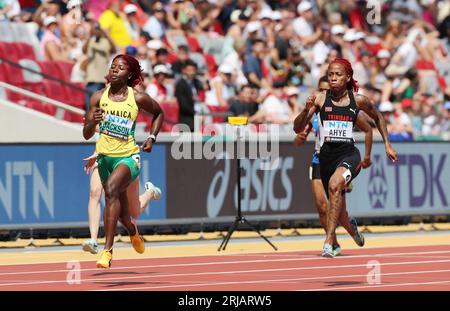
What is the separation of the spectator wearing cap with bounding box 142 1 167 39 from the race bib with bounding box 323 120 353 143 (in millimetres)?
10644

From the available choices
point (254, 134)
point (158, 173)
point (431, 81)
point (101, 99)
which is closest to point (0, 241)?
point (158, 173)

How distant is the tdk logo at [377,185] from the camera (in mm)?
23172

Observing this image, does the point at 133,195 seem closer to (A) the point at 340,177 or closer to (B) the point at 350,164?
(A) the point at 340,177

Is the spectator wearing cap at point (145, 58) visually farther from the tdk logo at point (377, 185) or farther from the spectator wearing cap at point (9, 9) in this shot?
A: the tdk logo at point (377, 185)

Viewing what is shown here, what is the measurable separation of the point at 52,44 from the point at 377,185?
19.8ft

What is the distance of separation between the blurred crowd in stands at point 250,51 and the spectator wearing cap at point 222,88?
0.06 feet

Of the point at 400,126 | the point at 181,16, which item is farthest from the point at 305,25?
the point at 400,126

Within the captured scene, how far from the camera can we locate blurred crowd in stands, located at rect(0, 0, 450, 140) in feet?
79.6

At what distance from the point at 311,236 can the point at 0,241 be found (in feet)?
16.1

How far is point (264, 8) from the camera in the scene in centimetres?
3003

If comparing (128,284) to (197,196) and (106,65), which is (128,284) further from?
(106,65)

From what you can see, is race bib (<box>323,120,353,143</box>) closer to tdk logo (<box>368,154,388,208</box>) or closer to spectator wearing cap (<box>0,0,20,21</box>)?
tdk logo (<box>368,154,388,208</box>)

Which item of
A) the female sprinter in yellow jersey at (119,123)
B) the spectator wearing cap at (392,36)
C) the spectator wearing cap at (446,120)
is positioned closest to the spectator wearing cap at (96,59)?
the spectator wearing cap at (446,120)

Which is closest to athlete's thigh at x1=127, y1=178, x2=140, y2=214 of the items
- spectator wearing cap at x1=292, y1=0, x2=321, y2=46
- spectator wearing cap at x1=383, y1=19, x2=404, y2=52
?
spectator wearing cap at x1=292, y1=0, x2=321, y2=46
